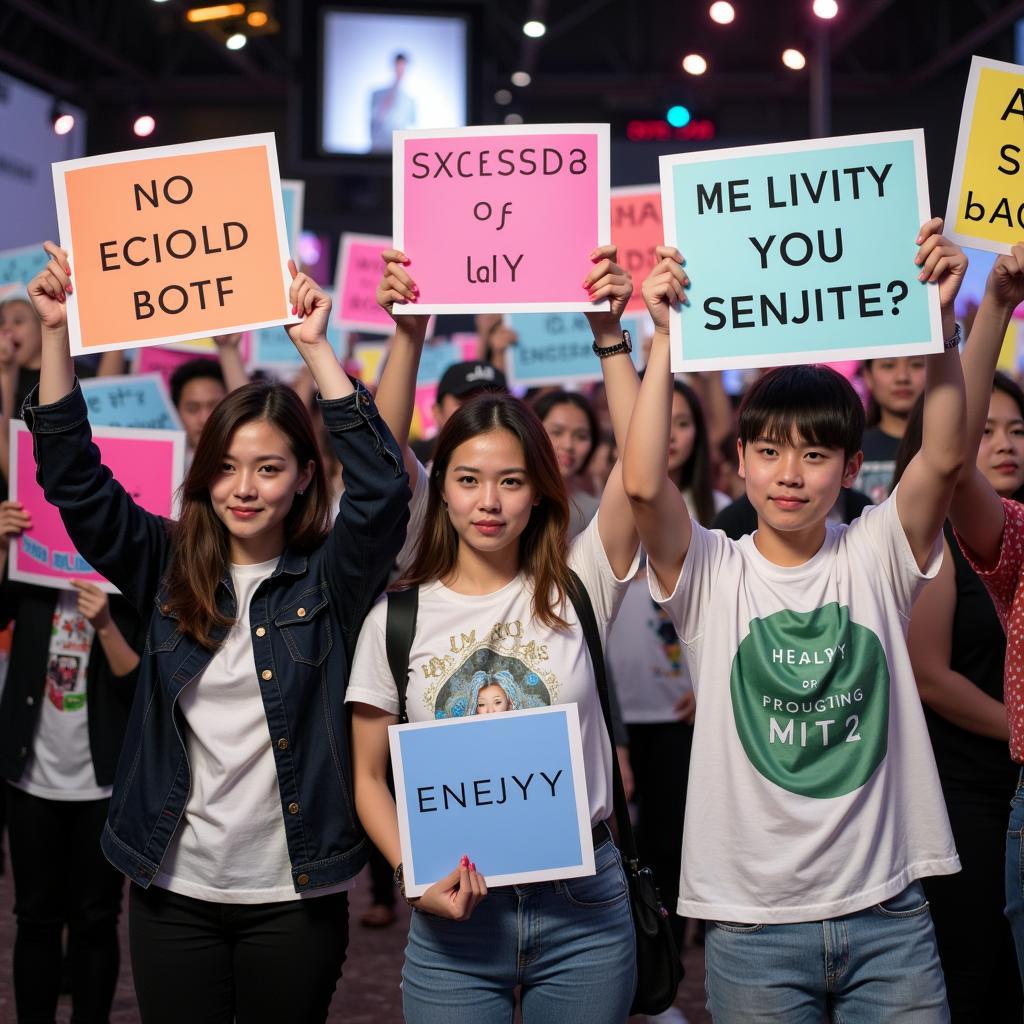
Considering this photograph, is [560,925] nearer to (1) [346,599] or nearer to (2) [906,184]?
(1) [346,599]

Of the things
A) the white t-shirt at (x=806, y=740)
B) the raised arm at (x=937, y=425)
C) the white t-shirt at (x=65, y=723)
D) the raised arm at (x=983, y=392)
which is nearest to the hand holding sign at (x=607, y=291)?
the white t-shirt at (x=806, y=740)

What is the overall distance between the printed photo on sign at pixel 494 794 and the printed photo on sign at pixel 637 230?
3.07m

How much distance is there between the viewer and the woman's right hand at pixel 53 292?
2523 millimetres

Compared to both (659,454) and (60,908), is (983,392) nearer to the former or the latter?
(659,454)

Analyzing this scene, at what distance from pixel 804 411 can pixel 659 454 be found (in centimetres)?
29

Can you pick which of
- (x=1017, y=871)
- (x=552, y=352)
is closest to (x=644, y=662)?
(x=1017, y=871)

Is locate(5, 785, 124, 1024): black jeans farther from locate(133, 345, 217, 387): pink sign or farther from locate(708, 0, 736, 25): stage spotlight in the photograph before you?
locate(708, 0, 736, 25): stage spotlight

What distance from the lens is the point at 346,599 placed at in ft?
8.13

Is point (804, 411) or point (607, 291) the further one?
point (607, 291)

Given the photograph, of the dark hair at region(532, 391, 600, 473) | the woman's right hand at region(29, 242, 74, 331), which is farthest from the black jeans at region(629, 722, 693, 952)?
the woman's right hand at region(29, 242, 74, 331)

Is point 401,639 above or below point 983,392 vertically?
below

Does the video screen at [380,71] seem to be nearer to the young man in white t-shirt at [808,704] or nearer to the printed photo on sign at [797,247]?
the printed photo on sign at [797,247]

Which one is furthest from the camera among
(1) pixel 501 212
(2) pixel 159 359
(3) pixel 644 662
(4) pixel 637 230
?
(2) pixel 159 359

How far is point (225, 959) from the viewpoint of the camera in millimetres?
2398
